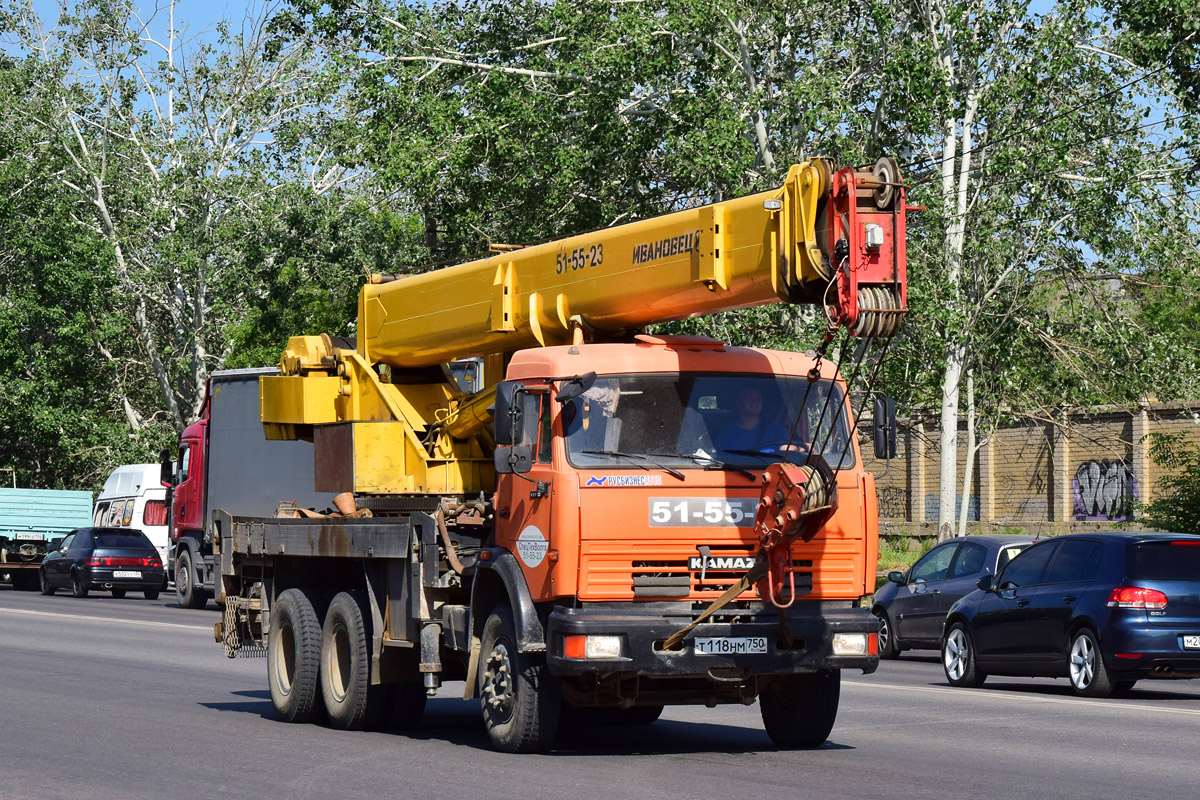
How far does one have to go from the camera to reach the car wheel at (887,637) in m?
21.1

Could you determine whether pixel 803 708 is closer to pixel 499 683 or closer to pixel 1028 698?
pixel 499 683

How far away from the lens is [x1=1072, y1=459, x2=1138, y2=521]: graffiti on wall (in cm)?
3606

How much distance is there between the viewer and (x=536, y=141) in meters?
31.3

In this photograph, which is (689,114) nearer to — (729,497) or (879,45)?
(879,45)

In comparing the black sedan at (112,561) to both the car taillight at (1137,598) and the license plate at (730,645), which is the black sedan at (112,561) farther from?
the license plate at (730,645)

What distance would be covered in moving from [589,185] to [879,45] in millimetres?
5802

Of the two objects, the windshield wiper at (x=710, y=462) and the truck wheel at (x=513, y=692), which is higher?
the windshield wiper at (x=710, y=462)

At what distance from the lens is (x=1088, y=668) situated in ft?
52.8

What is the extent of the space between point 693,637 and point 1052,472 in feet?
97.2

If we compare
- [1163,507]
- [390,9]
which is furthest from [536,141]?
[1163,507]

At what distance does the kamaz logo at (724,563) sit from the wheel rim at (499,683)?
130 cm

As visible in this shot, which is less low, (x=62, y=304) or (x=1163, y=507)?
(x=62, y=304)

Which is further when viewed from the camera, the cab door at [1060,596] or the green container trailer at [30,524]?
the green container trailer at [30,524]

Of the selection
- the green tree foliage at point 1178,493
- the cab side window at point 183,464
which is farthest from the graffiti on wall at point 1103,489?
the cab side window at point 183,464
